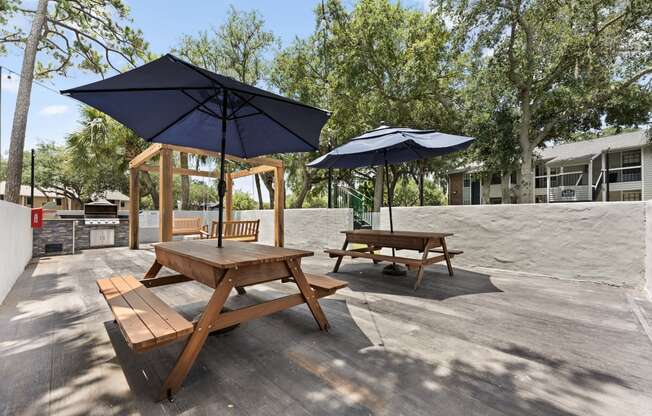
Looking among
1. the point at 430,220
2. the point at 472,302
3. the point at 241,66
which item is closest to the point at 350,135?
the point at 241,66

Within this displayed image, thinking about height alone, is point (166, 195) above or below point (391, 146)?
below

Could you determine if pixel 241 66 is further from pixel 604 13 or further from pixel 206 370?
pixel 206 370

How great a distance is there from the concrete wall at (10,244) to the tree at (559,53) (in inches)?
511

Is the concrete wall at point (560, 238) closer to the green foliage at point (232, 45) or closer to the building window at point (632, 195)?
the green foliage at point (232, 45)

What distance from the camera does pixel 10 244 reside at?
12.3 feet

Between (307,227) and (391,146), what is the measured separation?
472 centimetres

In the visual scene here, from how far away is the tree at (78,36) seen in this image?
7.70m

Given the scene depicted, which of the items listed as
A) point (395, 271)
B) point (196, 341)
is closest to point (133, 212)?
point (395, 271)

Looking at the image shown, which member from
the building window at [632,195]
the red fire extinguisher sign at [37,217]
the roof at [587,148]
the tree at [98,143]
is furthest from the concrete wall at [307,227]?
the building window at [632,195]

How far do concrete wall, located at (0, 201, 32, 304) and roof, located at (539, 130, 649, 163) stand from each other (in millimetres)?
20687

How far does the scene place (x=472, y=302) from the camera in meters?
3.18

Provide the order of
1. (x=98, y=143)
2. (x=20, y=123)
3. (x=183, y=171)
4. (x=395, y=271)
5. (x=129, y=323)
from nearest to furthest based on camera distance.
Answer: (x=129, y=323) → (x=395, y=271) → (x=20, y=123) → (x=183, y=171) → (x=98, y=143)

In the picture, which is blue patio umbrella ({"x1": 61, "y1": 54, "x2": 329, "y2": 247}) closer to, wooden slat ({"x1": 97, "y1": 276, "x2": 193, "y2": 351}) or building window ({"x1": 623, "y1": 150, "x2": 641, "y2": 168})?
wooden slat ({"x1": 97, "y1": 276, "x2": 193, "y2": 351})

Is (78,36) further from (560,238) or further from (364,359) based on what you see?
(560,238)
